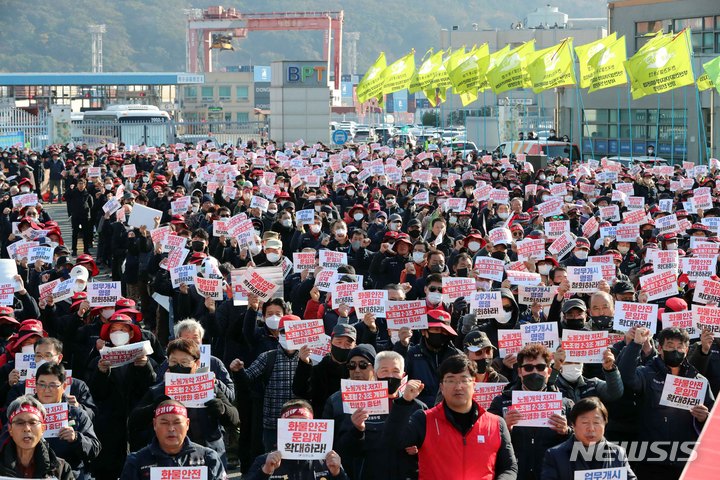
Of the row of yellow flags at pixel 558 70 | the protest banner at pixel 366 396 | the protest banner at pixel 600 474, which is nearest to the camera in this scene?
the protest banner at pixel 600 474

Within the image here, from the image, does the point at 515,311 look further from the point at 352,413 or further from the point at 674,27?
the point at 674,27

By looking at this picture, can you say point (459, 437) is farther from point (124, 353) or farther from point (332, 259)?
point (332, 259)

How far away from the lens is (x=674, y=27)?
45750 mm

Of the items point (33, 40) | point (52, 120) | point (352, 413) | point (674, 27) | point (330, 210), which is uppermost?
point (33, 40)

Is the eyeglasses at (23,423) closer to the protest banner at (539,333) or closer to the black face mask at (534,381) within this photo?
the black face mask at (534,381)

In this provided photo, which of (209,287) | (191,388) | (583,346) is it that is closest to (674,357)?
(583,346)

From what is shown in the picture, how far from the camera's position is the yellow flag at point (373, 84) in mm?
38469

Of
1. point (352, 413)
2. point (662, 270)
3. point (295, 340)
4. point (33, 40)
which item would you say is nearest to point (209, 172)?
point (662, 270)

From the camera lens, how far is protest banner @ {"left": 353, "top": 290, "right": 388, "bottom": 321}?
1052 centimetres

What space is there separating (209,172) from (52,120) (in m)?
22.3

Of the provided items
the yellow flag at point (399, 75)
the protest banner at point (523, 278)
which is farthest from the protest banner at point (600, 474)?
the yellow flag at point (399, 75)

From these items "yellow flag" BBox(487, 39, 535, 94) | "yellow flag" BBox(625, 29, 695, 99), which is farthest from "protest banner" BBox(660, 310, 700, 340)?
"yellow flag" BBox(487, 39, 535, 94)

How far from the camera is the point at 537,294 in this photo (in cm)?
1097

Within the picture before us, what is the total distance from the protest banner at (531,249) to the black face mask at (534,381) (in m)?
5.90
